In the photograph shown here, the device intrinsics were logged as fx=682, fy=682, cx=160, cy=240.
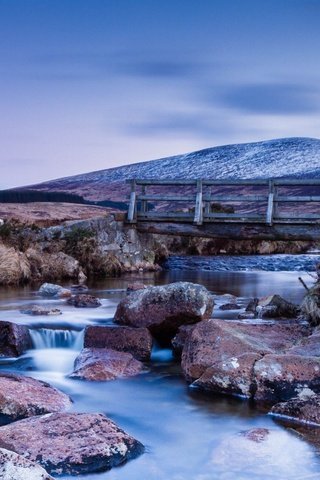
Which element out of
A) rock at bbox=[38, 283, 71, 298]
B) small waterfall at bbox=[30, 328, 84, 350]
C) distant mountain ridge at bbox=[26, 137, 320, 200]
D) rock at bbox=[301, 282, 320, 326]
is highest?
distant mountain ridge at bbox=[26, 137, 320, 200]

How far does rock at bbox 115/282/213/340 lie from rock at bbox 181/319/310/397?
105 centimetres

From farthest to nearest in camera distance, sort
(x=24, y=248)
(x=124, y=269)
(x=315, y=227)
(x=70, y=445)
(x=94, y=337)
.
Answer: (x=124, y=269), (x=24, y=248), (x=315, y=227), (x=94, y=337), (x=70, y=445)

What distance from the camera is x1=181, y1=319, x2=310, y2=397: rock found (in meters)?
8.06

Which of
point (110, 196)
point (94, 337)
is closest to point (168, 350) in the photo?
point (94, 337)

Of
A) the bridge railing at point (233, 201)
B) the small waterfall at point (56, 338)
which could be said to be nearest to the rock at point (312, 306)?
the small waterfall at point (56, 338)

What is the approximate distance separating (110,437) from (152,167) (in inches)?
2364

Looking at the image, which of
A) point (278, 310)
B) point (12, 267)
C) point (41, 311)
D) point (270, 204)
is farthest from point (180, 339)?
point (12, 267)

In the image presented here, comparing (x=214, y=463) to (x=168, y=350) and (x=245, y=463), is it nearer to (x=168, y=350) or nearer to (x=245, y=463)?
(x=245, y=463)

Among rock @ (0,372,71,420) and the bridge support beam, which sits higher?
the bridge support beam

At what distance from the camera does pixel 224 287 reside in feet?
61.6

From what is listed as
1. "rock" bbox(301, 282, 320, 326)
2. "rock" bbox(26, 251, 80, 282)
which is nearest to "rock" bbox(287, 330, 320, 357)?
"rock" bbox(301, 282, 320, 326)

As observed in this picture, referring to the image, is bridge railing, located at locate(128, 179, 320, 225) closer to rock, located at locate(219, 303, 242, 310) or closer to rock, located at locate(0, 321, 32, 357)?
rock, located at locate(219, 303, 242, 310)

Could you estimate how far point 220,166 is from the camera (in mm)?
61156

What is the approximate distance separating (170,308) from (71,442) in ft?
16.3
